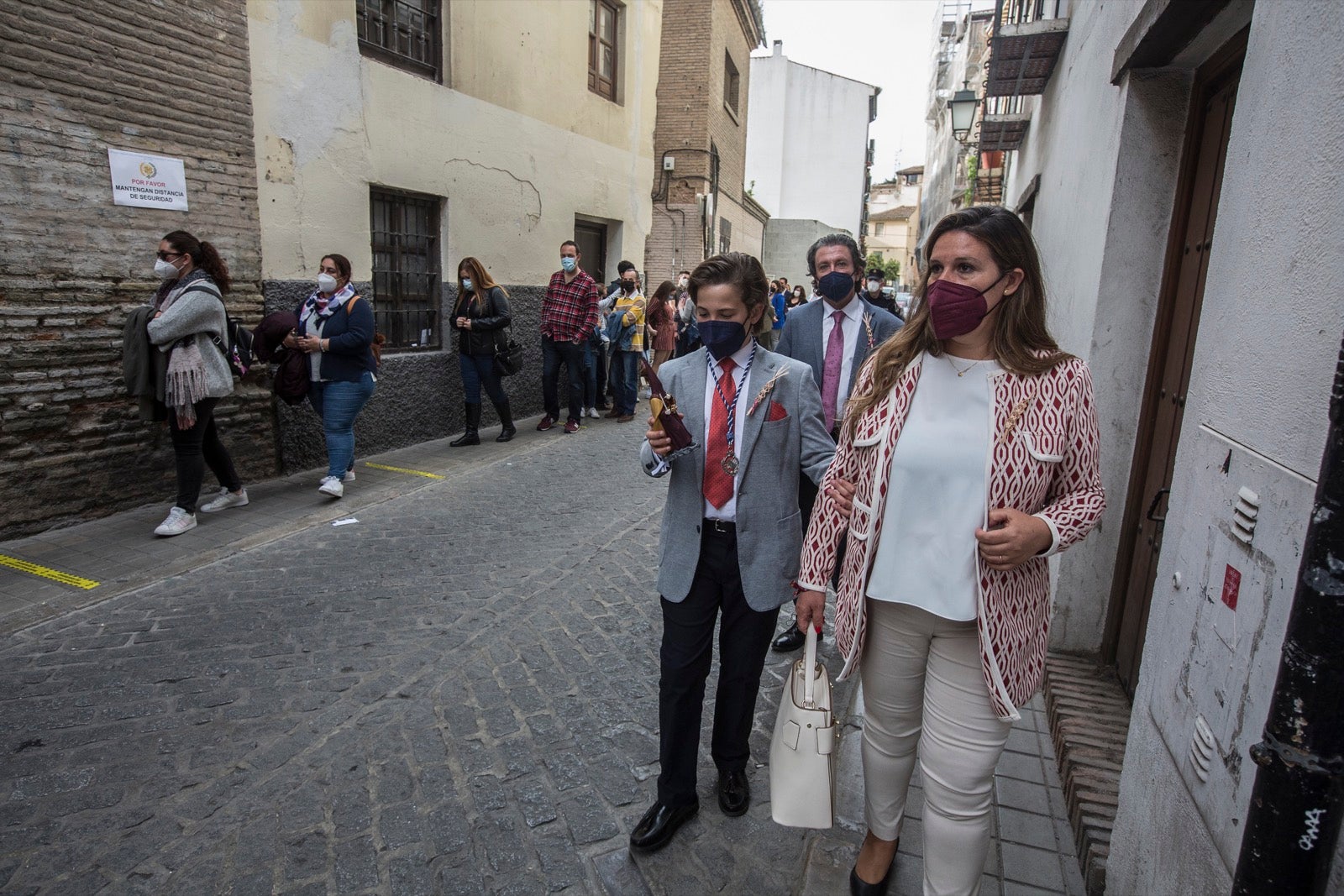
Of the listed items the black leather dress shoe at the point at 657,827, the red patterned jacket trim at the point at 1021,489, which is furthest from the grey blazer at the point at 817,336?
the black leather dress shoe at the point at 657,827

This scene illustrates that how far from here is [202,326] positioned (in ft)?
18.3

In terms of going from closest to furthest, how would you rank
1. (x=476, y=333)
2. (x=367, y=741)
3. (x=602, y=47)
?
(x=367, y=741), (x=476, y=333), (x=602, y=47)

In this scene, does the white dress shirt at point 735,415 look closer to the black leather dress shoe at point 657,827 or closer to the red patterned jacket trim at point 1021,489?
the red patterned jacket trim at point 1021,489

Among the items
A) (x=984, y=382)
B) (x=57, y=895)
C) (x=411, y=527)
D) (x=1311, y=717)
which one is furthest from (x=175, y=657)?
(x=1311, y=717)

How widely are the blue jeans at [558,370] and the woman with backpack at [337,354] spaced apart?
3192 millimetres

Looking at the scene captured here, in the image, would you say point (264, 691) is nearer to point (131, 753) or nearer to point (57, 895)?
point (131, 753)

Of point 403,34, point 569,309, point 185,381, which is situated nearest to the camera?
point 185,381

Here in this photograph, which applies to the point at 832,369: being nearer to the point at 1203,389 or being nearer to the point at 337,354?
the point at 1203,389

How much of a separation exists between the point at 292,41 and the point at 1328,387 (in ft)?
25.7

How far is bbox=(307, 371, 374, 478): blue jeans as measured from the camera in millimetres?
6793

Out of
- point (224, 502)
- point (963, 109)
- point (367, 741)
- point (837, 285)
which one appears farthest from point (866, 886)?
point (963, 109)

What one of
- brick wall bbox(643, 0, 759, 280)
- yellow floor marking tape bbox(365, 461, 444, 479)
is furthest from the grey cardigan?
brick wall bbox(643, 0, 759, 280)

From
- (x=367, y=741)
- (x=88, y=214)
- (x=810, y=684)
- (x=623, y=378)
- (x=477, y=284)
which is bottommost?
(x=367, y=741)

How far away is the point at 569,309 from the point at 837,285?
20.1 ft
